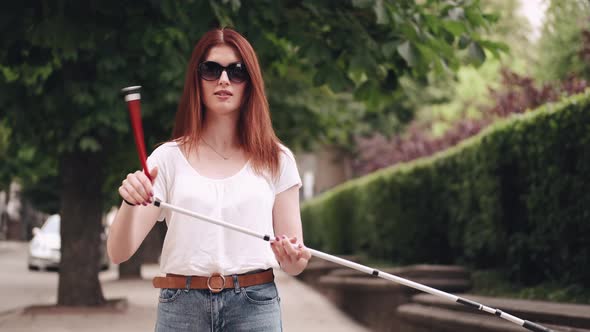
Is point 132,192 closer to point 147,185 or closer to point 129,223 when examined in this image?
point 147,185

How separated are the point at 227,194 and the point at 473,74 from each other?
33.4 metres

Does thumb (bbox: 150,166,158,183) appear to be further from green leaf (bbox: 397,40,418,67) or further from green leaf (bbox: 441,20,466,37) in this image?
green leaf (bbox: 441,20,466,37)

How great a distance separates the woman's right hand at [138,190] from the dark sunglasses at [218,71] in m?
0.60

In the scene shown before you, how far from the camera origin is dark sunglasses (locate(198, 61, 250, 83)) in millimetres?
3514

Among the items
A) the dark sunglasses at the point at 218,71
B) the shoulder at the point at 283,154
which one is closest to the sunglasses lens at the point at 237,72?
the dark sunglasses at the point at 218,71

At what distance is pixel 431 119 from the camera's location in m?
33.7

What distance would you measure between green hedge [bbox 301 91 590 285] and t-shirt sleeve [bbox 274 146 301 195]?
15.0ft

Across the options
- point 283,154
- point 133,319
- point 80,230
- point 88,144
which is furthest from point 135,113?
→ point 80,230

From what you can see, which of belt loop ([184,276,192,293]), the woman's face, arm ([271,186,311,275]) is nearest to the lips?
the woman's face

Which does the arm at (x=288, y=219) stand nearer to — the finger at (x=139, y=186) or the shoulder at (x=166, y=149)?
the shoulder at (x=166, y=149)

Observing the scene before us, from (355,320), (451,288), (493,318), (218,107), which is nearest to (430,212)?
(355,320)

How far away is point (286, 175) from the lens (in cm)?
357

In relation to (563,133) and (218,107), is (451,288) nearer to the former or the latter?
(563,133)

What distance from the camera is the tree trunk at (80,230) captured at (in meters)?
12.5
